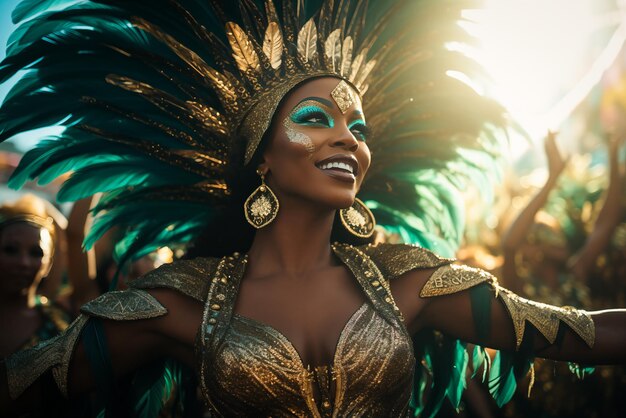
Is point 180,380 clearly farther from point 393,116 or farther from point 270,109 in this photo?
point 393,116

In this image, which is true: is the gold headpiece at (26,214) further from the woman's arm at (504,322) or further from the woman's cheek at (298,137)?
the woman's arm at (504,322)

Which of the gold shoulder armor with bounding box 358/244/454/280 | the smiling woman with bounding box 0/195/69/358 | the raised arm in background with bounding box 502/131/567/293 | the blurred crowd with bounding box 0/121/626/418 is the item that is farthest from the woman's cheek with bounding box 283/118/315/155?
the raised arm in background with bounding box 502/131/567/293

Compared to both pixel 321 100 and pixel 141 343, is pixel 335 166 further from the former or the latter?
pixel 141 343

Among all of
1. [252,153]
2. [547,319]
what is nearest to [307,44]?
[252,153]

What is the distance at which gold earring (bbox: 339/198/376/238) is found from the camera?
2.77 meters

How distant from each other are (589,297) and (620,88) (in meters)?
2.99

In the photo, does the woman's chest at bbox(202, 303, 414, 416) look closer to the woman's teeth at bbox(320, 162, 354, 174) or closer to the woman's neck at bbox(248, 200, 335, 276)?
the woman's neck at bbox(248, 200, 335, 276)

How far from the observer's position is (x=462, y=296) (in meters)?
2.46

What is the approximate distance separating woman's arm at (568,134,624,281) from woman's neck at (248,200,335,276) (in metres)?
3.53

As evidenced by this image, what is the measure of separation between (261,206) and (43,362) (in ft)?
3.63

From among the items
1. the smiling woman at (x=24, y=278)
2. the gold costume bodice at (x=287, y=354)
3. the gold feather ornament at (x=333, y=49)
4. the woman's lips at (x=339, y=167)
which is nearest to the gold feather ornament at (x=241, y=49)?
the gold feather ornament at (x=333, y=49)

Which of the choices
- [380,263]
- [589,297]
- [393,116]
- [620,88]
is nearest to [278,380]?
[380,263]

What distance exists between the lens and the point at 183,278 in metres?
2.50

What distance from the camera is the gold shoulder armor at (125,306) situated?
2283mm
